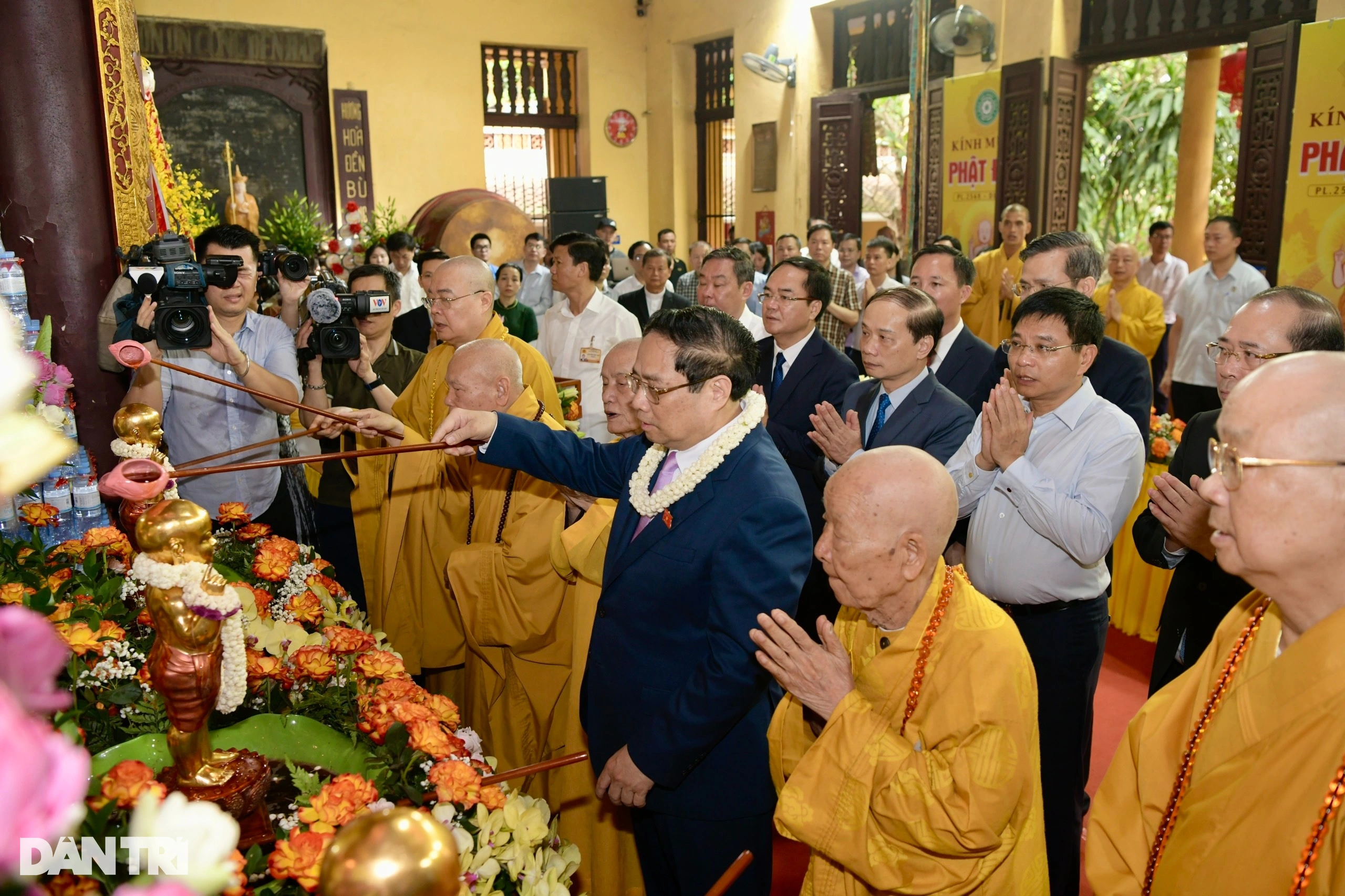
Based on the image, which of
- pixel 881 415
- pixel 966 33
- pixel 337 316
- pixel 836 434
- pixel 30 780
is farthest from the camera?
pixel 966 33

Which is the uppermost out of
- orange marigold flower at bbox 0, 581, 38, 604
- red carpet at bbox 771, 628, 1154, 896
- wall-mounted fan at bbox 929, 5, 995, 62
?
wall-mounted fan at bbox 929, 5, 995, 62

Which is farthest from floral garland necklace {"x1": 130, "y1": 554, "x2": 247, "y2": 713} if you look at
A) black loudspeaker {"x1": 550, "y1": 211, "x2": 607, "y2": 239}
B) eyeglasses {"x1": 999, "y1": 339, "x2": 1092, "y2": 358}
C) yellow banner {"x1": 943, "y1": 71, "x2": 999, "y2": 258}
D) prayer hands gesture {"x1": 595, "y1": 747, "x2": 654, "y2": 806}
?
black loudspeaker {"x1": 550, "y1": 211, "x2": 607, "y2": 239}

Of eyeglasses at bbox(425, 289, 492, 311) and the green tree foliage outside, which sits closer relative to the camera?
eyeglasses at bbox(425, 289, 492, 311)

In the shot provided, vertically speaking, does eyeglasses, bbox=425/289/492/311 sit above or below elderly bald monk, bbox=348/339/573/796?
above

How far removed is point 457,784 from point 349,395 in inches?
102

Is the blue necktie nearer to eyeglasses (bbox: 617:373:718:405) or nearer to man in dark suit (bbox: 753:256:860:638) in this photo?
man in dark suit (bbox: 753:256:860:638)

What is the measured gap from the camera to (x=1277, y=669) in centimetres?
124

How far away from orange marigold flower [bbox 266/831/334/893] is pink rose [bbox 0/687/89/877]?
844 mm

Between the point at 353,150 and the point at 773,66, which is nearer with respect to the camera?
the point at 773,66

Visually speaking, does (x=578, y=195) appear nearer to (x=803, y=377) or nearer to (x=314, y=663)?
(x=803, y=377)

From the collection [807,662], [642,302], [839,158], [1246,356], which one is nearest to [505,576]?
[807,662]

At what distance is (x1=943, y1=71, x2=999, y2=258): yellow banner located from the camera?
347 inches

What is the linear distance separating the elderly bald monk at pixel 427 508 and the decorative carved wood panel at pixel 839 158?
828 cm

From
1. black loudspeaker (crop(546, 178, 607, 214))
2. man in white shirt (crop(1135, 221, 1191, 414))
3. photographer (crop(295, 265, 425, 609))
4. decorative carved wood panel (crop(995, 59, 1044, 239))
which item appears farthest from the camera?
black loudspeaker (crop(546, 178, 607, 214))
